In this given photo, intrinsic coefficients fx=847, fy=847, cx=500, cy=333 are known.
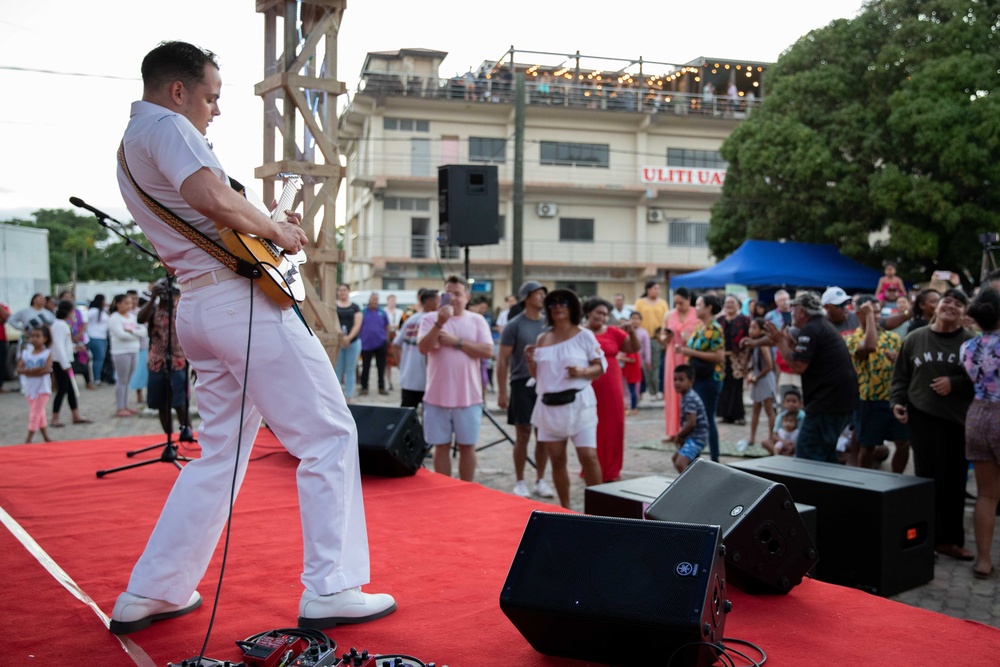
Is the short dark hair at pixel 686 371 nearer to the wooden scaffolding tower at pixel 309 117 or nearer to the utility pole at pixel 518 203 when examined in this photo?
the wooden scaffolding tower at pixel 309 117

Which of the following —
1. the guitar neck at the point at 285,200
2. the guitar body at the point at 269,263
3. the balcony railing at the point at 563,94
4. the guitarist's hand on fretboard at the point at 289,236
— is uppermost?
the balcony railing at the point at 563,94

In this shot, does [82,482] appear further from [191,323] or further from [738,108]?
[738,108]

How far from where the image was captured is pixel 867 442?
7.28 m

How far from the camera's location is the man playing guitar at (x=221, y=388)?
2.76 m

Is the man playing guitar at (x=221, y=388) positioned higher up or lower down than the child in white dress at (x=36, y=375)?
higher up

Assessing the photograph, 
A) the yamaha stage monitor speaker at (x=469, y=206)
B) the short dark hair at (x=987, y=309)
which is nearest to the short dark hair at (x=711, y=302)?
the yamaha stage monitor speaker at (x=469, y=206)

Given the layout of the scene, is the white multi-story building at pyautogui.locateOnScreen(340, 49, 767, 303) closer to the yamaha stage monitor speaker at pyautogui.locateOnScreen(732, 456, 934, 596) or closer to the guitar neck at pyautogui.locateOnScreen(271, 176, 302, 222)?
the yamaha stage monitor speaker at pyautogui.locateOnScreen(732, 456, 934, 596)

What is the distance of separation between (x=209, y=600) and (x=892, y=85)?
2153 cm

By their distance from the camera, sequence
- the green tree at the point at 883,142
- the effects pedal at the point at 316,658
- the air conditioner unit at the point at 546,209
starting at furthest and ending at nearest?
the air conditioner unit at the point at 546,209, the green tree at the point at 883,142, the effects pedal at the point at 316,658

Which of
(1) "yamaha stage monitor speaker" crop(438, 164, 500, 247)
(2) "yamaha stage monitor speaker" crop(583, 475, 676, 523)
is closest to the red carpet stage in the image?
(2) "yamaha stage monitor speaker" crop(583, 475, 676, 523)

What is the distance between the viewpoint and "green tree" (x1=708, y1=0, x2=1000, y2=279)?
1873cm

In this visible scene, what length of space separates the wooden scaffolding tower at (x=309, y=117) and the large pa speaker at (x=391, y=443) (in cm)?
189

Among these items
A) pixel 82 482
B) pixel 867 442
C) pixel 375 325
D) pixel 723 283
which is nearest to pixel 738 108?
pixel 723 283

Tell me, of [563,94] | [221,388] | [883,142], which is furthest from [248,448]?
[563,94]
